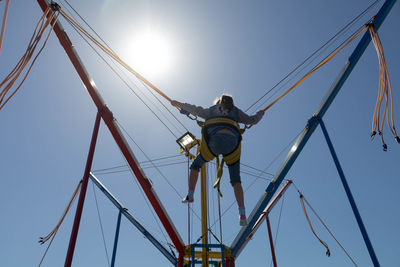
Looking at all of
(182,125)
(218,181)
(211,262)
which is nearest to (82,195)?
(218,181)

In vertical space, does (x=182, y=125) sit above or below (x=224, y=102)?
above

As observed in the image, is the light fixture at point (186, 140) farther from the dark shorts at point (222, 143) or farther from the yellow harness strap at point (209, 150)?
the dark shorts at point (222, 143)

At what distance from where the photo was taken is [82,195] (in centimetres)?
538

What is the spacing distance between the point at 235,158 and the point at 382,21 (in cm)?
401

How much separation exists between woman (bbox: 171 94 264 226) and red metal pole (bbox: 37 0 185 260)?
8.88 feet

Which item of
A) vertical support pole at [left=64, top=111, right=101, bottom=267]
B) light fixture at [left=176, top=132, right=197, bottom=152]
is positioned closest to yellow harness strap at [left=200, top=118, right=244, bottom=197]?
vertical support pole at [left=64, top=111, right=101, bottom=267]

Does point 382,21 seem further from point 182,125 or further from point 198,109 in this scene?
point 182,125

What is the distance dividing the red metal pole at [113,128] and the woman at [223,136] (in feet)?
8.88

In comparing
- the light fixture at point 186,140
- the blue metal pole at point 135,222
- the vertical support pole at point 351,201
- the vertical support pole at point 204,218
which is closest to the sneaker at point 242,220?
the vertical support pole at point 351,201

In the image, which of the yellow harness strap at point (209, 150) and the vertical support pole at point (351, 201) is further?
the vertical support pole at point (351, 201)

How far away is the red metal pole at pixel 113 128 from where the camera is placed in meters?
Result: 6.45

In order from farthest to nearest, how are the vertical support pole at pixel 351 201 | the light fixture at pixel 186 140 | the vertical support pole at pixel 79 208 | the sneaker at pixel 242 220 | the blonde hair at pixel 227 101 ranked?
1. the light fixture at pixel 186 140
2. the vertical support pole at pixel 351 201
3. the vertical support pole at pixel 79 208
4. the sneaker at pixel 242 220
5. the blonde hair at pixel 227 101

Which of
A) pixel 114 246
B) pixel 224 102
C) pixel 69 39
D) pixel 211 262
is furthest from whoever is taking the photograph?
pixel 114 246

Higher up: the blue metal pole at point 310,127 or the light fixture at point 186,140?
the light fixture at point 186,140
